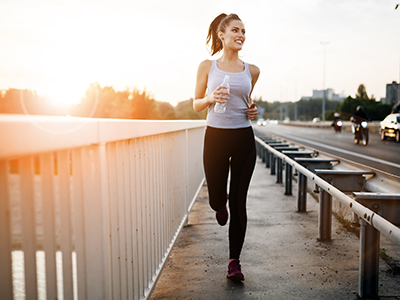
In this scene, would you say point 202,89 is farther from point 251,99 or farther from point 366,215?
point 366,215

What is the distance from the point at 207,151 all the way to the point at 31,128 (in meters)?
2.30

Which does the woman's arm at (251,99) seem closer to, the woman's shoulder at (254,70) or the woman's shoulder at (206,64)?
the woman's shoulder at (254,70)

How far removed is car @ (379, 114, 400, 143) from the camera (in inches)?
782

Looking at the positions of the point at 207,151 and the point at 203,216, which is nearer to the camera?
the point at 207,151

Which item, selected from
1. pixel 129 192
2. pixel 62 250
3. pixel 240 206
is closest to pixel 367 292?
pixel 240 206

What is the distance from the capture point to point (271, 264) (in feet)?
11.6

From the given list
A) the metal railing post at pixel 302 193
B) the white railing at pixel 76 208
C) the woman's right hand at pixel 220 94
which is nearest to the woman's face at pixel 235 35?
the woman's right hand at pixel 220 94

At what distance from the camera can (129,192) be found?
7.38 ft

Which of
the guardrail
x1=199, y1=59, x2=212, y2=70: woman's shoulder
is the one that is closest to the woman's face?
x1=199, y1=59, x2=212, y2=70: woman's shoulder

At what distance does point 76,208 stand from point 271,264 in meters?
2.47

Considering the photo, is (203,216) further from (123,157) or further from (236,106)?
(123,157)

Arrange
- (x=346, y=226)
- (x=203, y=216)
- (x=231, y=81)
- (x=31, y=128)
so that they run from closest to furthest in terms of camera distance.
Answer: (x=31, y=128) < (x=231, y=81) < (x=346, y=226) < (x=203, y=216)

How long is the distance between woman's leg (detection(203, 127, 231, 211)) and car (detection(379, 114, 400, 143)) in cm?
1916

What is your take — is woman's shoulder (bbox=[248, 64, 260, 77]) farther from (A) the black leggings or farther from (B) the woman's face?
(A) the black leggings
